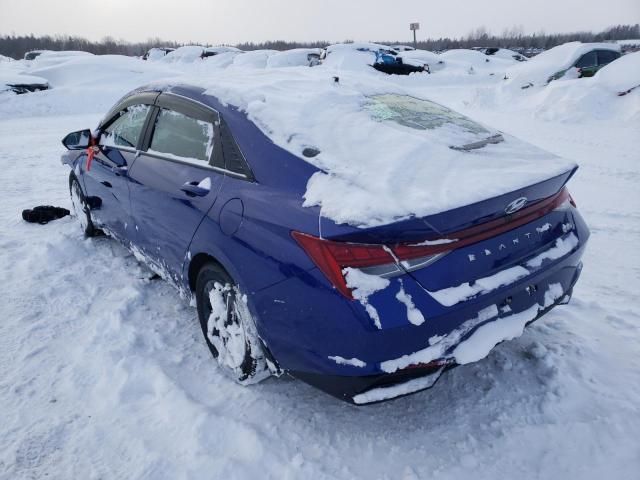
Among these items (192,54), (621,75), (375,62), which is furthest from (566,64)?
(192,54)

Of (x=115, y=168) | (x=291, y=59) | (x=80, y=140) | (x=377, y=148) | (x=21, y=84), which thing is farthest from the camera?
(x=291, y=59)

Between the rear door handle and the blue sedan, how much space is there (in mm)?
12

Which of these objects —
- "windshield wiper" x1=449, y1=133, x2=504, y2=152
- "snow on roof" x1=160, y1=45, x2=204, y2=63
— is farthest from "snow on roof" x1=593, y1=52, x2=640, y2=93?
"snow on roof" x1=160, y1=45, x2=204, y2=63

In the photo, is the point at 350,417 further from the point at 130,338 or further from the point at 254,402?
the point at 130,338

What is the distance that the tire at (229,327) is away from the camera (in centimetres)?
233

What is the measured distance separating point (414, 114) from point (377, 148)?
676 mm

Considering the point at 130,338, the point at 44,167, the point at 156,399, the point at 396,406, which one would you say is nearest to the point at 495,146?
the point at 396,406

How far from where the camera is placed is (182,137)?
2.79m

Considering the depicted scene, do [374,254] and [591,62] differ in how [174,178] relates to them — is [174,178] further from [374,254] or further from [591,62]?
[591,62]

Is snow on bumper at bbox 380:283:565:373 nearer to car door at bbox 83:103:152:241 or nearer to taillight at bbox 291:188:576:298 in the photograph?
taillight at bbox 291:188:576:298

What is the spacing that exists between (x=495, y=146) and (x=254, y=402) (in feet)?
6.19

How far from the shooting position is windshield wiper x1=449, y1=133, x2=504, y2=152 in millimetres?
2367

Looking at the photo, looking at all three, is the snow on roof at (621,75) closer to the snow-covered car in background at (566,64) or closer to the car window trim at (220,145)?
the snow-covered car in background at (566,64)

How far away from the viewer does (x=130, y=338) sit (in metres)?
2.88
